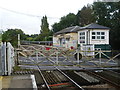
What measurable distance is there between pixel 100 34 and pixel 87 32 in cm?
111

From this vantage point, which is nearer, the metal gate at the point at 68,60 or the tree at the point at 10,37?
the tree at the point at 10,37

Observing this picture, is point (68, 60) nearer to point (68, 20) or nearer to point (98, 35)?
point (98, 35)

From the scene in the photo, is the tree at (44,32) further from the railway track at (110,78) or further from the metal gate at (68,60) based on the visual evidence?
the railway track at (110,78)

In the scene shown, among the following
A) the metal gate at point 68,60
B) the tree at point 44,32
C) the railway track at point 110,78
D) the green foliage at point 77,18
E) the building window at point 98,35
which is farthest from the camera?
the tree at point 44,32

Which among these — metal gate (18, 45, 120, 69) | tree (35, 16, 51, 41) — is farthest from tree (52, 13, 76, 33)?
metal gate (18, 45, 120, 69)

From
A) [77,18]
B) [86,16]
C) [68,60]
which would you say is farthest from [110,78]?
[86,16]

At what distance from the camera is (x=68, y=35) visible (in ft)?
44.4

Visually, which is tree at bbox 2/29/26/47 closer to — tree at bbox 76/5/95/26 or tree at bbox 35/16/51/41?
tree at bbox 35/16/51/41

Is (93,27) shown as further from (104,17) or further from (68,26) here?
(68,26)

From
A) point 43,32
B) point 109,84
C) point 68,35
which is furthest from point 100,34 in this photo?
point 109,84

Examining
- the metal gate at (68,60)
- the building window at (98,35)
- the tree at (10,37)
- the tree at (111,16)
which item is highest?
the tree at (111,16)

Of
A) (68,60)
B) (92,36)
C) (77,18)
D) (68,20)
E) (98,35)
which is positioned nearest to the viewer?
(68,60)

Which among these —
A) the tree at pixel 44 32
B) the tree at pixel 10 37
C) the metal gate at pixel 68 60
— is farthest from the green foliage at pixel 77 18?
the metal gate at pixel 68 60

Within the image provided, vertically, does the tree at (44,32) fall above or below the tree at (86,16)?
below
